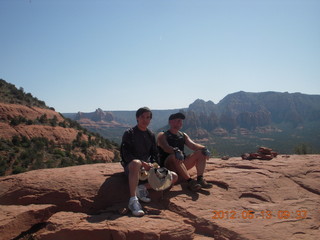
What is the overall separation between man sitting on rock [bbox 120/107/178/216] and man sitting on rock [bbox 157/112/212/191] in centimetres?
37

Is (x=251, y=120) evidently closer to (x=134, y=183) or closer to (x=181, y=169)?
(x=181, y=169)

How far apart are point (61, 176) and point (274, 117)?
142 metres

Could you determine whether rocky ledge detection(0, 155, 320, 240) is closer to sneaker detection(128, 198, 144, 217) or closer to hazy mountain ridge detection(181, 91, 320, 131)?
sneaker detection(128, 198, 144, 217)

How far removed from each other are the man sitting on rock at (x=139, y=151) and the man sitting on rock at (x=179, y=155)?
371 millimetres

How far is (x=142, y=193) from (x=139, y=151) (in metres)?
0.84

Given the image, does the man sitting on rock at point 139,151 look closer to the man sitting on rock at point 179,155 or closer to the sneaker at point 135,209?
the sneaker at point 135,209

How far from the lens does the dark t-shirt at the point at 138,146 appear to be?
4.75m

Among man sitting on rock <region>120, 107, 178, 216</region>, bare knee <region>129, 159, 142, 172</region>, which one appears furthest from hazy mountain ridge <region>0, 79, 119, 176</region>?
bare knee <region>129, 159, 142, 172</region>

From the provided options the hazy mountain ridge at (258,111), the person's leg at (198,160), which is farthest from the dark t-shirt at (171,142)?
the hazy mountain ridge at (258,111)

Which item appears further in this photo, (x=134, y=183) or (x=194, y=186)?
(x=194, y=186)

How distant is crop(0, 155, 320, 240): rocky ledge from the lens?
3645 mm

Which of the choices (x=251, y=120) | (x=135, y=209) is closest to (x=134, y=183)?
(x=135, y=209)

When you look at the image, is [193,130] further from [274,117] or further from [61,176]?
[61,176]

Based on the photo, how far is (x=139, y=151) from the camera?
4887 mm
